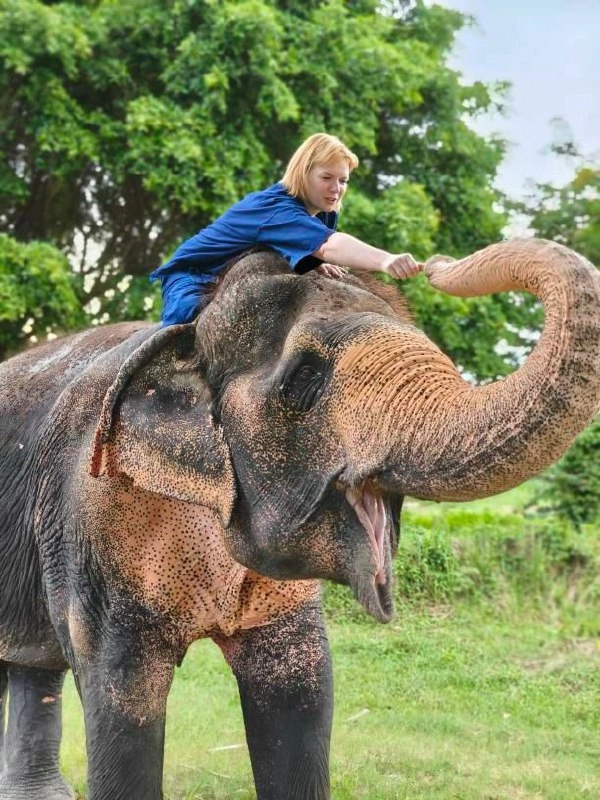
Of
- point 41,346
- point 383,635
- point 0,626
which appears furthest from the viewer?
point 383,635

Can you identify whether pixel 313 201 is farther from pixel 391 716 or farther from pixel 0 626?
pixel 391 716

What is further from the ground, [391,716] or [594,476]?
[594,476]

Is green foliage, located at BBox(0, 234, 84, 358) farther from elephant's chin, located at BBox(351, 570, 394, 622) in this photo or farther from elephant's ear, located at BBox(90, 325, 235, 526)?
elephant's chin, located at BBox(351, 570, 394, 622)

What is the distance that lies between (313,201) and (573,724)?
398 centimetres

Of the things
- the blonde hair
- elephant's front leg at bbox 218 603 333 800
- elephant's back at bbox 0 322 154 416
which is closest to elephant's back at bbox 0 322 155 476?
elephant's back at bbox 0 322 154 416

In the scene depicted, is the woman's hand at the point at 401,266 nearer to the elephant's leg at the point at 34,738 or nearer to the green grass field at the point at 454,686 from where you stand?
the elephant's leg at the point at 34,738

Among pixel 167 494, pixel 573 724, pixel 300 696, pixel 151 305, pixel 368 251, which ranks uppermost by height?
pixel 151 305

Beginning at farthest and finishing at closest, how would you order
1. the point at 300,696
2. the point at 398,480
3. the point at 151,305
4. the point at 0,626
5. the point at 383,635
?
1. the point at 151,305
2. the point at 383,635
3. the point at 0,626
4. the point at 300,696
5. the point at 398,480

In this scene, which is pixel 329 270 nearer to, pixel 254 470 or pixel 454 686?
pixel 254 470

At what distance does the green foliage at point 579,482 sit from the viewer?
30.6 feet

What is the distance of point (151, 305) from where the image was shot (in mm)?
9328

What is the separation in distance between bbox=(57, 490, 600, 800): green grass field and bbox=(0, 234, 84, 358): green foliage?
2.59 m

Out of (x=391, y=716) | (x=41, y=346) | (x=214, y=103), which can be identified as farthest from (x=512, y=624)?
(x=41, y=346)

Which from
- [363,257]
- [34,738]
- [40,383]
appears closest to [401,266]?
[363,257]
